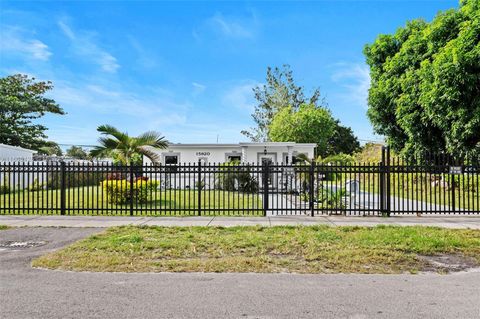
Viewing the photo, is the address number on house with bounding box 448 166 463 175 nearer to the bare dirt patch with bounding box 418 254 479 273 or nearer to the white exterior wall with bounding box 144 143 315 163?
the bare dirt patch with bounding box 418 254 479 273

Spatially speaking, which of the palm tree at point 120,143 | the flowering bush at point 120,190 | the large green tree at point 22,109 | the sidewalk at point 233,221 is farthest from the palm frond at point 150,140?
the large green tree at point 22,109

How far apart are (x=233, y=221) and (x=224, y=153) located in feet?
57.1

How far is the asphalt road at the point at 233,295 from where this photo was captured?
421 centimetres

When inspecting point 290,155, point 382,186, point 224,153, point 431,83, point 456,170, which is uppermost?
point 431,83

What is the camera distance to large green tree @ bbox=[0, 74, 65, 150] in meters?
37.3

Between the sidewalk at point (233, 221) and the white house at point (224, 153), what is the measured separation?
51.2ft

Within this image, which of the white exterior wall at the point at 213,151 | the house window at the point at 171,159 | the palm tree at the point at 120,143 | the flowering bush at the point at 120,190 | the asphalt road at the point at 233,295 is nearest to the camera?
the asphalt road at the point at 233,295

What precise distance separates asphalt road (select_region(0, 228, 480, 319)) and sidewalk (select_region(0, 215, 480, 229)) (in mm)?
4203

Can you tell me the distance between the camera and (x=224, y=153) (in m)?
27.6

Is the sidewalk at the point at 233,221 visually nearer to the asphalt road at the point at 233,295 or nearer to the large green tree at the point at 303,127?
the asphalt road at the point at 233,295

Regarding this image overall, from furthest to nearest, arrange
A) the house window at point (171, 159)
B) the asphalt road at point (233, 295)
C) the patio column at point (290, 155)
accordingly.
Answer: the house window at point (171, 159) → the patio column at point (290, 155) → the asphalt road at point (233, 295)

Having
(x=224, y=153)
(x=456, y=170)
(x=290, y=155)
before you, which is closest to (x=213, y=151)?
(x=224, y=153)

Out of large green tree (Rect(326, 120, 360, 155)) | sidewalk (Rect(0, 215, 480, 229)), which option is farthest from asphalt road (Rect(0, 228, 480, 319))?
large green tree (Rect(326, 120, 360, 155))

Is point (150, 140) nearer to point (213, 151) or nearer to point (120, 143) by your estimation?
point (120, 143)
